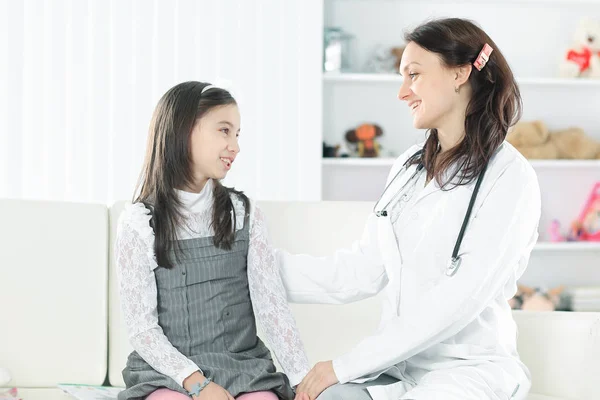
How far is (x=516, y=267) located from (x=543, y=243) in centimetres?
268

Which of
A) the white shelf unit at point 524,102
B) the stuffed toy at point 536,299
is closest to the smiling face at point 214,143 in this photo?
the white shelf unit at point 524,102

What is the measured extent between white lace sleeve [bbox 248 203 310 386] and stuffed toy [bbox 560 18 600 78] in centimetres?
299

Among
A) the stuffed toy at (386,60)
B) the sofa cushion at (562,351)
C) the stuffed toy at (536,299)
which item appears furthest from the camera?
the stuffed toy at (386,60)

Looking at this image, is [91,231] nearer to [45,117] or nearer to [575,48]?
[45,117]

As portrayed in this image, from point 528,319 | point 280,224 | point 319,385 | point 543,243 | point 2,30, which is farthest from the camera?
point 543,243

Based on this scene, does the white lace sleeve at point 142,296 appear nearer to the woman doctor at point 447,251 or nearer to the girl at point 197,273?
the girl at point 197,273

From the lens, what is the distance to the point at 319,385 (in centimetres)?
165

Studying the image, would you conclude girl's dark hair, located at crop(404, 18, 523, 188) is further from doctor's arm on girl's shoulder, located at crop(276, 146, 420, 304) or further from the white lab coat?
doctor's arm on girl's shoulder, located at crop(276, 146, 420, 304)

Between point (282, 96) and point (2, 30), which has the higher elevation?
point (2, 30)

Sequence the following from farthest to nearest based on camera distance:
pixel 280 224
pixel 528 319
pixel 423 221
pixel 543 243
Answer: pixel 543 243 → pixel 280 224 → pixel 528 319 → pixel 423 221

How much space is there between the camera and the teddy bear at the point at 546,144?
432cm

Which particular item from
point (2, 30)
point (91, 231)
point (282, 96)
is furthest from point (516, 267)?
point (2, 30)

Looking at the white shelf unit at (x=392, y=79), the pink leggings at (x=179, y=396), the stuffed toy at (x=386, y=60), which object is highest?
the stuffed toy at (x=386, y=60)

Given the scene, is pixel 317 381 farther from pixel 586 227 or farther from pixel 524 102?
pixel 524 102
